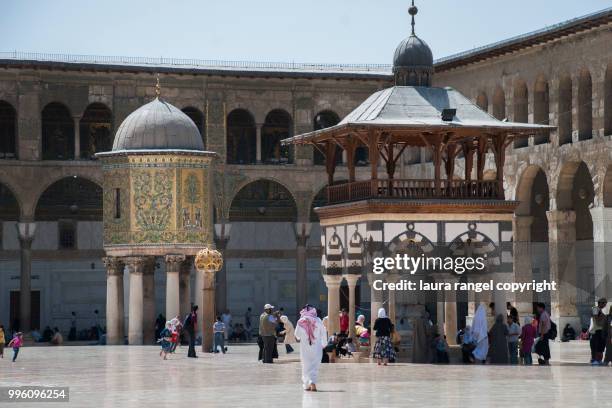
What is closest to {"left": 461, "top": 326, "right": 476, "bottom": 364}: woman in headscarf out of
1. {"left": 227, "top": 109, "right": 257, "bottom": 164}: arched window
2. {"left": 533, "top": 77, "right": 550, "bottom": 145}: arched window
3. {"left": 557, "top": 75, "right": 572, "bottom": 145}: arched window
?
{"left": 557, "top": 75, "right": 572, "bottom": 145}: arched window

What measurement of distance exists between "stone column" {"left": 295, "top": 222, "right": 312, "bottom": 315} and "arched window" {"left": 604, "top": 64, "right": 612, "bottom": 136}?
1351 centimetres

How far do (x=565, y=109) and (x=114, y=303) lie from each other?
1442 centimetres

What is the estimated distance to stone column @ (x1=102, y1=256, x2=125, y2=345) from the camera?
42.7 meters

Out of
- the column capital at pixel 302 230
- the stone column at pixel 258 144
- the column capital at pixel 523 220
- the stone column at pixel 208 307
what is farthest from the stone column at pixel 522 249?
the stone column at pixel 208 307

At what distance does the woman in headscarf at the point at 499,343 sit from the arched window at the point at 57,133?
25140mm

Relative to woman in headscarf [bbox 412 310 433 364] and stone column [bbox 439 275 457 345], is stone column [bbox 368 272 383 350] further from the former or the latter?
stone column [bbox 439 275 457 345]

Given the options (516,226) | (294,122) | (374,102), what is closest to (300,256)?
(294,122)

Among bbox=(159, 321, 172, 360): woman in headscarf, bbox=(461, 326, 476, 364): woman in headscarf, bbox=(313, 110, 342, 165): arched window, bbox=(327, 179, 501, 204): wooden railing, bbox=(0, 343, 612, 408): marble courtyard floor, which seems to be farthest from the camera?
bbox=(313, 110, 342, 165): arched window

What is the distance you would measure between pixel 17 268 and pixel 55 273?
4.64ft

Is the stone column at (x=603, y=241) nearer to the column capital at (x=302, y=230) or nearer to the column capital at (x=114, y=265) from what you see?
the column capital at (x=302, y=230)

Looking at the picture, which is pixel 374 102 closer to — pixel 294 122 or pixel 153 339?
pixel 153 339

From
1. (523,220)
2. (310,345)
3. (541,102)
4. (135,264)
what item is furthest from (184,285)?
(310,345)

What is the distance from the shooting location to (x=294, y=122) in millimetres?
52281

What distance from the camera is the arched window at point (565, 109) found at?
44.9m
